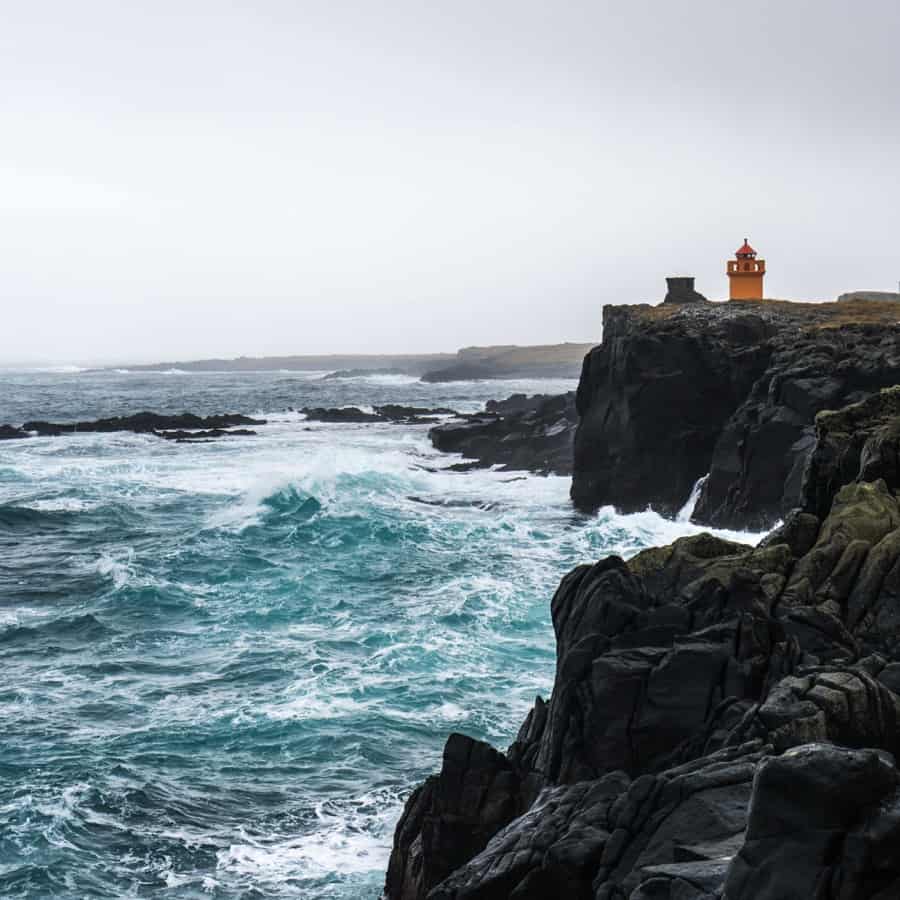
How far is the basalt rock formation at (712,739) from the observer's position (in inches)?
308

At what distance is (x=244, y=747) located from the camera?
19.8 metres

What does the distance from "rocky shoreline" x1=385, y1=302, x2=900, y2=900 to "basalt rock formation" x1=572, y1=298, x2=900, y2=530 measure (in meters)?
14.0

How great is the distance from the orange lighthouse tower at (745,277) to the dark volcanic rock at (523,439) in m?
10.8

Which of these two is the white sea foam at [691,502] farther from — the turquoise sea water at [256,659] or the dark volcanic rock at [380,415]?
the dark volcanic rock at [380,415]

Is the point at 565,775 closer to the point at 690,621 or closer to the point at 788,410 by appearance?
the point at 690,621

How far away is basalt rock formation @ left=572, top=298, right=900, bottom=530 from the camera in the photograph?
3447cm

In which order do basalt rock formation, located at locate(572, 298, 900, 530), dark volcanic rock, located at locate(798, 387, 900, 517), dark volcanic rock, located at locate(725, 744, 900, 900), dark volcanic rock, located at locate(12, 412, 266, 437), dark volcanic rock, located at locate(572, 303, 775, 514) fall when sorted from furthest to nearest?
dark volcanic rock, located at locate(12, 412, 266, 437)
dark volcanic rock, located at locate(572, 303, 775, 514)
basalt rock formation, located at locate(572, 298, 900, 530)
dark volcanic rock, located at locate(798, 387, 900, 517)
dark volcanic rock, located at locate(725, 744, 900, 900)

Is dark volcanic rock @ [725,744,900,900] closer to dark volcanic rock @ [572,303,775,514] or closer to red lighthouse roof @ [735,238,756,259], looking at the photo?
dark volcanic rock @ [572,303,775,514]

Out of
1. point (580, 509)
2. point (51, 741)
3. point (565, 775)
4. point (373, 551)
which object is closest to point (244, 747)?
point (51, 741)

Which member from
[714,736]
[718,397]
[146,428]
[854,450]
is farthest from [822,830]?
[146,428]

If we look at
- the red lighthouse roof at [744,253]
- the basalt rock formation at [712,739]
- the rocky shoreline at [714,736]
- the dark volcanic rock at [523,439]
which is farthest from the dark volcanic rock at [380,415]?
the basalt rock formation at [712,739]

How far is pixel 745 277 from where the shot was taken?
55.9 meters

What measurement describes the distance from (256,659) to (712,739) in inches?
565

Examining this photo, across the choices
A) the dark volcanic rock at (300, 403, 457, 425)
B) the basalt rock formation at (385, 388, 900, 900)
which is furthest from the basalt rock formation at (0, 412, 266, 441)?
the basalt rock formation at (385, 388, 900, 900)
